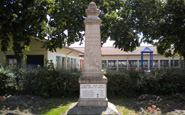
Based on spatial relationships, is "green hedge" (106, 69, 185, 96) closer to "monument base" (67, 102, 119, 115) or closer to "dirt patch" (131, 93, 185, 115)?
"dirt patch" (131, 93, 185, 115)

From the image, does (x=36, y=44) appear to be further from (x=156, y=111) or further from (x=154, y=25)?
(x=156, y=111)

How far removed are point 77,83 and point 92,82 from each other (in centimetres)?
354

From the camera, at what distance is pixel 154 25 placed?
11422 mm

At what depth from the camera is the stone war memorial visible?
5949mm

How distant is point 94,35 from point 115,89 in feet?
14.0

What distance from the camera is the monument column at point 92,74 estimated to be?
6.09m

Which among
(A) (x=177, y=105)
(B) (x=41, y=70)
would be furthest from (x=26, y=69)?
(A) (x=177, y=105)

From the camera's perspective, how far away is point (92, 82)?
6090 millimetres

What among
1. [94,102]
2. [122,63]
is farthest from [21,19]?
[122,63]

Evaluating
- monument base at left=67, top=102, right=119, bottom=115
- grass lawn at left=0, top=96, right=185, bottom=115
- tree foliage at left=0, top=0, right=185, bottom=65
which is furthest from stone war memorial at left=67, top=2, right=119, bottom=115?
tree foliage at left=0, top=0, right=185, bottom=65

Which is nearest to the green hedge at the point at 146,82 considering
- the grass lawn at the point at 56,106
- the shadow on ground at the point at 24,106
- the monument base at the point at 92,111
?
the grass lawn at the point at 56,106

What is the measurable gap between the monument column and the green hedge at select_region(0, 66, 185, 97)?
338 centimetres

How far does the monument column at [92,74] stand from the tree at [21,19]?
5201 millimetres

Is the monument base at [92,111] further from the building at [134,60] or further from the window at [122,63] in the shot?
the window at [122,63]
